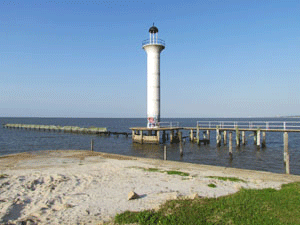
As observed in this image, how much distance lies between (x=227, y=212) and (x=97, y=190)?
223 inches

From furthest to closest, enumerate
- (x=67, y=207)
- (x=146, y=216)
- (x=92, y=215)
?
(x=67, y=207) < (x=92, y=215) < (x=146, y=216)

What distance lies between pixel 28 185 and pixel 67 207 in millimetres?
3940

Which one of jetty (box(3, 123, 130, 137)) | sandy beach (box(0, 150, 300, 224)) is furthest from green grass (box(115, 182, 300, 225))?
jetty (box(3, 123, 130, 137))

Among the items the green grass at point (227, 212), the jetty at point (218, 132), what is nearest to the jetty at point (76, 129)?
the jetty at point (218, 132)

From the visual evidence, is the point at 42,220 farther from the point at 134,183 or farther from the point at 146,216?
the point at 134,183

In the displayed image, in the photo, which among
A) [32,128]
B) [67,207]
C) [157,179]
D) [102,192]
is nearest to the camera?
[67,207]

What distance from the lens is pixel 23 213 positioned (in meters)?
7.82

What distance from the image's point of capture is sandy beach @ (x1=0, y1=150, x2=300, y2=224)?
773 centimetres

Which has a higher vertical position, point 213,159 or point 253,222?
point 253,222

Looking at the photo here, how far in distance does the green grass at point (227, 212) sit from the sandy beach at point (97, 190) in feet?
2.61

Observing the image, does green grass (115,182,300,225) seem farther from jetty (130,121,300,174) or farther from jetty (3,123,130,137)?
jetty (3,123,130,137)

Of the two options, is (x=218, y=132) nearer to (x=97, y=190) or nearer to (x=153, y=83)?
(x=153, y=83)

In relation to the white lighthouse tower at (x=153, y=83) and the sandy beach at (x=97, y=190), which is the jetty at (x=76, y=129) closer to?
the white lighthouse tower at (x=153, y=83)

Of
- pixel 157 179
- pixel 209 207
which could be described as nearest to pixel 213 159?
pixel 157 179
